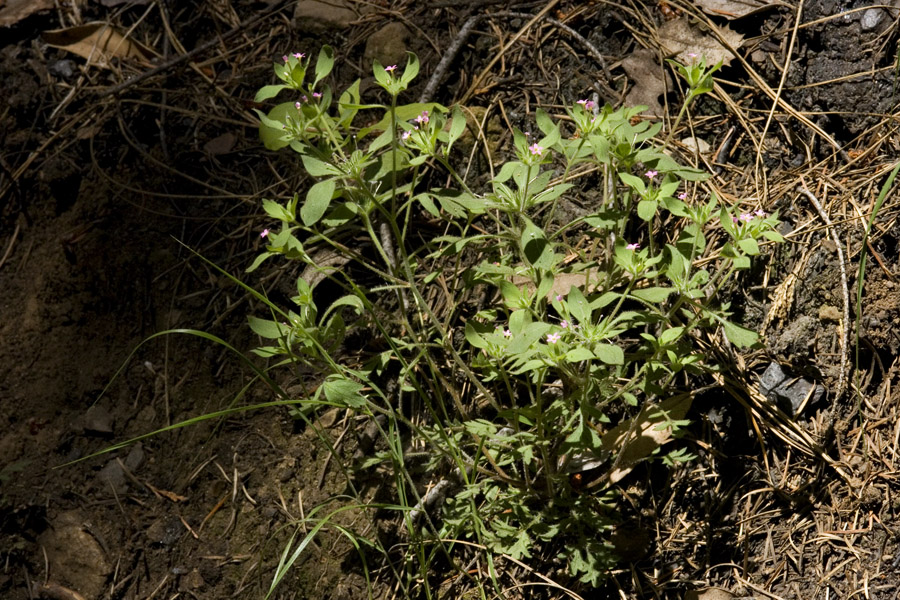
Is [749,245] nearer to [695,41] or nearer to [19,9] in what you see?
[695,41]

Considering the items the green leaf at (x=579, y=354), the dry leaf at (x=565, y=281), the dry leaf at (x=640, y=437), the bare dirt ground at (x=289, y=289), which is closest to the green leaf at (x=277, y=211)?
the bare dirt ground at (x=289, y=289)

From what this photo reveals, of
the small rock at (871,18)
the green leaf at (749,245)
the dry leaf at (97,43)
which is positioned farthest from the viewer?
the dry leaf at (97,43)

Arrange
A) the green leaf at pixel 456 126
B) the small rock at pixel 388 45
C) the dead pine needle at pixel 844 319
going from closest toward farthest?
the green leaf at pixel 456 126 → the dead pine needle at pixel 844 319 → the small rock at pixel 388 45

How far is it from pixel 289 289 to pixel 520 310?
1137mm

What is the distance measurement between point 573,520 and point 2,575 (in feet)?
6.27

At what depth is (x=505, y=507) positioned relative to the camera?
2248mm

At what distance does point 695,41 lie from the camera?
2697 millimetres

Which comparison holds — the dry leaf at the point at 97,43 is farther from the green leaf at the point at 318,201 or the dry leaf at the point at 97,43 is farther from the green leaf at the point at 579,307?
the green leaf at the point at 579,307

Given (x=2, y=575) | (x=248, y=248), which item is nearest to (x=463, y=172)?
(x=248, y=248)

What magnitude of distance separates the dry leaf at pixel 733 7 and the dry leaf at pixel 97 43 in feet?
7.52

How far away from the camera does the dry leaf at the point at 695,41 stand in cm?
265

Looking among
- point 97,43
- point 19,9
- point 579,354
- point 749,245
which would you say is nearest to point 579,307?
point 579,354

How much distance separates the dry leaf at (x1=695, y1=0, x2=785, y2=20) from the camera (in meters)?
2.64

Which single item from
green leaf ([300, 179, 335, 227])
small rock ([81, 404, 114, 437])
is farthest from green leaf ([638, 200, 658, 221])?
small rock ([81, 404, 114, 437])
